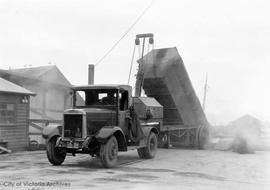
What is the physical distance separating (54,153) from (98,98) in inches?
83.8

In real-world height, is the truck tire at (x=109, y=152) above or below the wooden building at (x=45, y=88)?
below

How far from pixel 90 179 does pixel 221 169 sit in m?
4.04

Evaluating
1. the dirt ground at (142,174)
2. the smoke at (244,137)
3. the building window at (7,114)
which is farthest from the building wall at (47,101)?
the dirt ground at (142,174)

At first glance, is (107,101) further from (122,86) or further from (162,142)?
(162,142)

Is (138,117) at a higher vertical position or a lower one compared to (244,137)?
higher

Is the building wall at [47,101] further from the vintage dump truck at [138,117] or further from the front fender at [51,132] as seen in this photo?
the front fender at [51,132]

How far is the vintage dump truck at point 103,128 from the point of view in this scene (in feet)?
36.4

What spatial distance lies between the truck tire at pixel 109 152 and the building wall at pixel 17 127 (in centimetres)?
682

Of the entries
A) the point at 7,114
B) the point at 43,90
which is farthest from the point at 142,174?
the point at 43,90

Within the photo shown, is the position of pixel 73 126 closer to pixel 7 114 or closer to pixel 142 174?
pixel 142 174

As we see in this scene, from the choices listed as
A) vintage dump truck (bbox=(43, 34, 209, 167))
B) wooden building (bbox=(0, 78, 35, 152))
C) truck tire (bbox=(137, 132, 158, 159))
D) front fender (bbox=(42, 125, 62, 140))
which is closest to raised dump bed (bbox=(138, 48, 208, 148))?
vintage dump truck (bbox=(43, 34, 209, 167))

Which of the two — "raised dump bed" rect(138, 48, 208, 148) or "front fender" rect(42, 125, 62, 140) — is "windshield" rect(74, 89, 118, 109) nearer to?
"front fender" rect(42, 125, 62, 140)

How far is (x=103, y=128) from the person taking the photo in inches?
444

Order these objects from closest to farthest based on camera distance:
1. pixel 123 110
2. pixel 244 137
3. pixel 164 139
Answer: pixel 123 110 → pixel 164 139 → pixel 244 137
